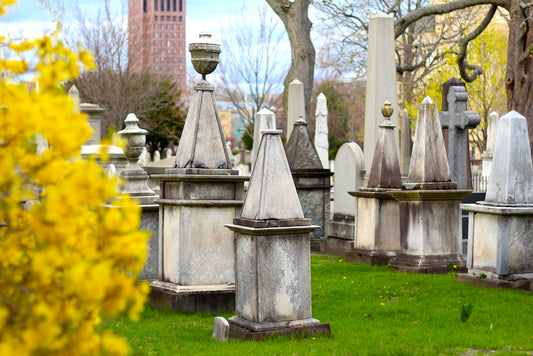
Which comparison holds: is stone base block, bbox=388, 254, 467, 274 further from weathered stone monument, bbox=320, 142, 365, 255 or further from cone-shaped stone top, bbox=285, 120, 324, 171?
cone-shaped stone top, bbox=285, 120, 324, 171

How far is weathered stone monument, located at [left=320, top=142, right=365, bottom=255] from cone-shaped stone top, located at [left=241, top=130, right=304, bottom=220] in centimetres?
728

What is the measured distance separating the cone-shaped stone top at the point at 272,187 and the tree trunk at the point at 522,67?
10557 mm

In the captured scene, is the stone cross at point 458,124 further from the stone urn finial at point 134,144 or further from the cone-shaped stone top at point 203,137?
the cone-shaped stone top at point 203,137

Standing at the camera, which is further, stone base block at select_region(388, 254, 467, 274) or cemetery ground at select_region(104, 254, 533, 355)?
stone base block at select_region(388, 254, 467, 274)

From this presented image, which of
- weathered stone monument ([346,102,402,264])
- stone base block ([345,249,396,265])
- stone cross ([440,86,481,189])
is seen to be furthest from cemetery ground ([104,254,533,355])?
stone cross ([440,86,481,189])

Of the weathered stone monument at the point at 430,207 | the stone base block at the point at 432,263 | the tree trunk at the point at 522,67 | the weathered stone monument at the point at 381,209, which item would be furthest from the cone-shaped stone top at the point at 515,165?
the tree trunk at the point at 522,67

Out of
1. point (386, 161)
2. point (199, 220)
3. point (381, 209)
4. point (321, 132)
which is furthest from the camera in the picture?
point (321, 132)

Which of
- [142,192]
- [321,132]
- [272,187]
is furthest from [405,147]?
[272,187]

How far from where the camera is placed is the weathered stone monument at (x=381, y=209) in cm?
1227

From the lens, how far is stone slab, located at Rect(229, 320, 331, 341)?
254 inches

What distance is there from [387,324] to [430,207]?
3.78 meters

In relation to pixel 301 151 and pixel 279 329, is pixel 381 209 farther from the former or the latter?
pixel 279 329

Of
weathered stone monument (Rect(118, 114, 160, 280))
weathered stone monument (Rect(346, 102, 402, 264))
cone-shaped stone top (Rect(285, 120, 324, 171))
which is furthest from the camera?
cone-shaped stone top (Rect(285, 120, 324, 171))

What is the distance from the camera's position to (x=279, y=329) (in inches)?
Result: 255
